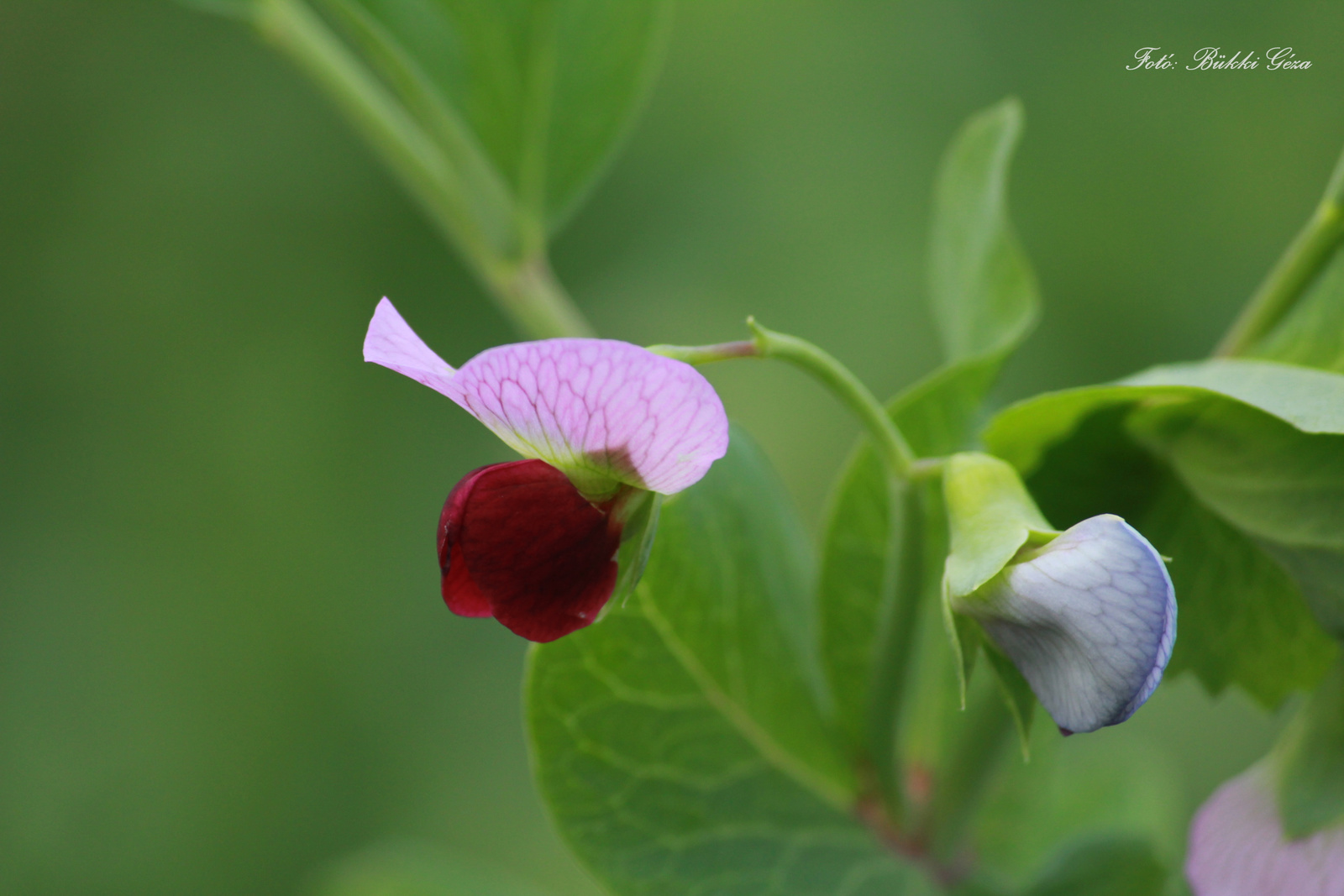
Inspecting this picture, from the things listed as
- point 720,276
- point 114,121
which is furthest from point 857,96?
point 114,121

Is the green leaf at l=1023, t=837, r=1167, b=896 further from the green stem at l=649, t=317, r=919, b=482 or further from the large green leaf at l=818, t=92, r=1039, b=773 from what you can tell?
the green stem at l=649, t=317, r=919, b=482

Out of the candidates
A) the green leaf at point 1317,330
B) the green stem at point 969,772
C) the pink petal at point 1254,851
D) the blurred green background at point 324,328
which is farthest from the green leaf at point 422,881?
the blurred green background at point 324,328

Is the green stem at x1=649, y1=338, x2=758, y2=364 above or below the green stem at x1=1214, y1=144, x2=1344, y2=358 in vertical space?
above

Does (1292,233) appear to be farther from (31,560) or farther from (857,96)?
(31,560)

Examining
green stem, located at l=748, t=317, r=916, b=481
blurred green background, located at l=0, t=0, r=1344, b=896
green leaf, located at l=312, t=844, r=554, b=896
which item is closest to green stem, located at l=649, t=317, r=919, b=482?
green stem, located at l=748, t=317, r=916, b=481

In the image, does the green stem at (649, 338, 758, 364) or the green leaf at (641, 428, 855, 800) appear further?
the green leaf at (641, 428, 855, 800)

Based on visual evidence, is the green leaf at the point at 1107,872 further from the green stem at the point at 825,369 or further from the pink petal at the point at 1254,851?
the green stem at the point at 825,369

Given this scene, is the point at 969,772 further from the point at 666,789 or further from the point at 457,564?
the point at 457,564
